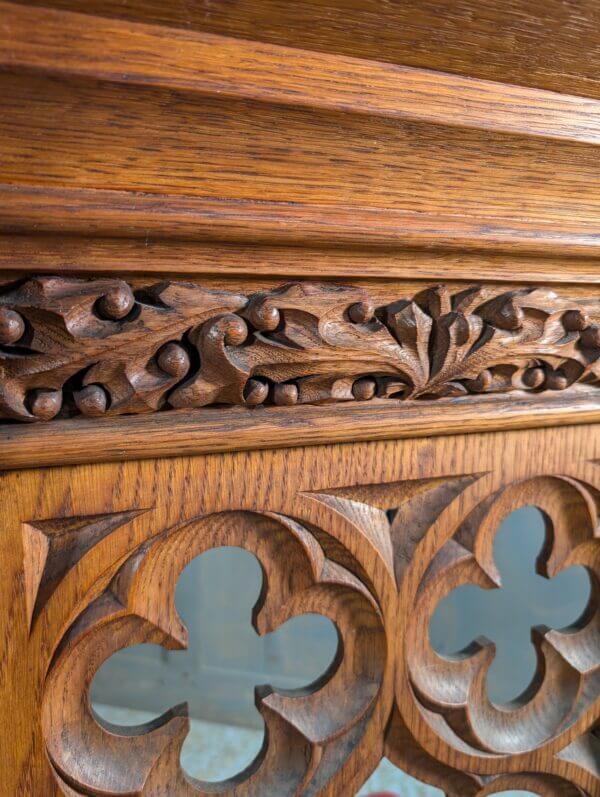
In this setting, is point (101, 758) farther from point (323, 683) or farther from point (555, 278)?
point (555, 278)

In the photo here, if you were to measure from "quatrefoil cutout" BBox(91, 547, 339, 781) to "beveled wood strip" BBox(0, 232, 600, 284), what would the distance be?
160 centimetres

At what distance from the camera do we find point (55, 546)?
0.35 meters

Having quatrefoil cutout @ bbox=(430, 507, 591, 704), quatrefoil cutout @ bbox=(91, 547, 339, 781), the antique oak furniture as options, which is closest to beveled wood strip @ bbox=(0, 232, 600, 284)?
the antique oak furniture

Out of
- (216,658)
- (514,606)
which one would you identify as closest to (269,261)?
(514,606)

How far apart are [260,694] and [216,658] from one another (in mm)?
1664

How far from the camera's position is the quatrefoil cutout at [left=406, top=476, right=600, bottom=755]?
45cm

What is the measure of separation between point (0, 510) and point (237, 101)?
0.18 meters

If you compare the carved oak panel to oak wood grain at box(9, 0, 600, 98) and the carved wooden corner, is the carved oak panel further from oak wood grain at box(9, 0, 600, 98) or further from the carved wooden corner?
oak wood grain at box(9, 0, 600, 98)

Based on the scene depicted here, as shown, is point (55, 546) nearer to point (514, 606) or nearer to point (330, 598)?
point (330, 598)

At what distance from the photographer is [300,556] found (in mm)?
408

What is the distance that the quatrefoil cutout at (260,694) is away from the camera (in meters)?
0.37

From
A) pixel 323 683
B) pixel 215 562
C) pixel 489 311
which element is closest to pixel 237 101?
pixel 489 311

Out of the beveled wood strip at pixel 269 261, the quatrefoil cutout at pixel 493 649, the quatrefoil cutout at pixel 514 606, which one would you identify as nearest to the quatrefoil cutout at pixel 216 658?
the quatrefoil cutout at pixel 514 606

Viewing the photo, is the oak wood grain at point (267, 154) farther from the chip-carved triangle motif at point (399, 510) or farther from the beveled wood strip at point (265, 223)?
the chip-carved triangle motif at point (399, 510)
